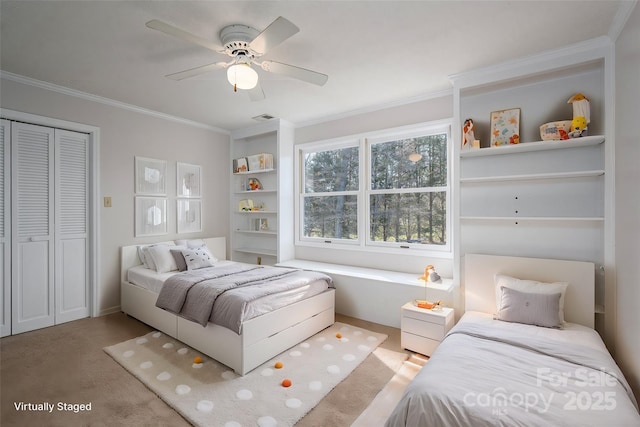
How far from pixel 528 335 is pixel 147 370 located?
9.23ft

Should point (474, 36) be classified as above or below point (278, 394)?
above

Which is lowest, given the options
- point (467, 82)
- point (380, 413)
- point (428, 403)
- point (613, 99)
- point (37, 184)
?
point (380, 413)

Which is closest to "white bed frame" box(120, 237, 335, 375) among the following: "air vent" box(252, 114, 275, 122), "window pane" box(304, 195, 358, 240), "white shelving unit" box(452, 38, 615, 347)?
"window pane" box(304, 195, 358, 240)

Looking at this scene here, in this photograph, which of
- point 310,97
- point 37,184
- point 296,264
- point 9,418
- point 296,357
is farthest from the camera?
point 296,264

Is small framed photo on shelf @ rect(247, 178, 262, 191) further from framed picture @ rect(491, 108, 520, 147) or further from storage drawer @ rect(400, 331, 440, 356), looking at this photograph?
framed picture @ rect(491, 108, 520, 147)

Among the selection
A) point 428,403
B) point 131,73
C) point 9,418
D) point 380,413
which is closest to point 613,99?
point 428,403

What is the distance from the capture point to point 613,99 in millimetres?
2225

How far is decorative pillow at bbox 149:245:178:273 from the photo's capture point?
11.4 ft

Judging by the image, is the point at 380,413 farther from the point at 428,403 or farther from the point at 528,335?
the point at 528,335

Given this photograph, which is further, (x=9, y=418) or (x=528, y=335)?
(x=528, y=335)

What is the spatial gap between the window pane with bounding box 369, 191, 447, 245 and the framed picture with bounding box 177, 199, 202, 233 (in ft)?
8.42

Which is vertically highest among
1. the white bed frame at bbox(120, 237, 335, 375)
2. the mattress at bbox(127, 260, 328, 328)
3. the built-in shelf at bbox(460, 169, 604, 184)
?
the built-in shelf at bbox(460, 169, 604, 184)

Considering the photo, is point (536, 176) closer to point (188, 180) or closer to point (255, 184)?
point (255, 184)

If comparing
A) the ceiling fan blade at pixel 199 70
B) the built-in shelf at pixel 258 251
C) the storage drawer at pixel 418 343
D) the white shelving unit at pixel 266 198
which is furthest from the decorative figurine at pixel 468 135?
the built-in shelf at pixel 258 251
